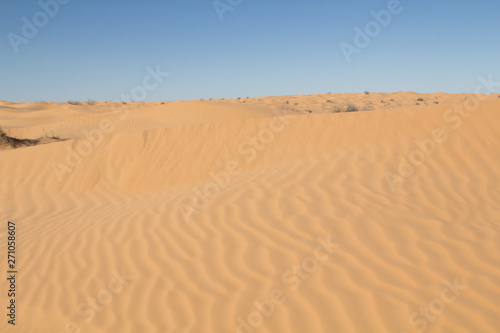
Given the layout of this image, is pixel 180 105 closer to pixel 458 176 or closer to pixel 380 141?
pixel 380 141

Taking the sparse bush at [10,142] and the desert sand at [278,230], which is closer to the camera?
the desert sand at [278,230]

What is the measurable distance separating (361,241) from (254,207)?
148cm

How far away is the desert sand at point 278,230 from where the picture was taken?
295 centimetres

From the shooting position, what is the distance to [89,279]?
12.4ft

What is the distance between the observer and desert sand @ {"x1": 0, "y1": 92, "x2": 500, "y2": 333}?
2.95 metres

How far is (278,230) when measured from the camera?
405cm

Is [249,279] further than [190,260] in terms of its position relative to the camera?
No

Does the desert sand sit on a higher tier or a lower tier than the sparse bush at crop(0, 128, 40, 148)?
lower

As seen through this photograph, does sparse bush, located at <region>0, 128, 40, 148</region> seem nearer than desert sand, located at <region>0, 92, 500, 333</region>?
No

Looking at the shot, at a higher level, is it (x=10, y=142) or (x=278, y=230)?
(x=10, y=142)

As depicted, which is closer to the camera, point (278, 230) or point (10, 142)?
point (278, 230)

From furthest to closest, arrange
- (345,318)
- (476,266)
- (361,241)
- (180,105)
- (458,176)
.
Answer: (180,105), (458,176), (361,241), (476,266), (345,318)

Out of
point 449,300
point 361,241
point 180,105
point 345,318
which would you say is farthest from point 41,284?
point 180,105

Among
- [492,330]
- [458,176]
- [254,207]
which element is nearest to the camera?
[492,330]
